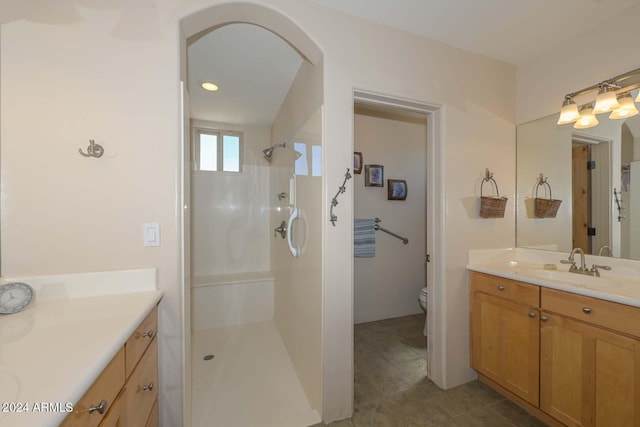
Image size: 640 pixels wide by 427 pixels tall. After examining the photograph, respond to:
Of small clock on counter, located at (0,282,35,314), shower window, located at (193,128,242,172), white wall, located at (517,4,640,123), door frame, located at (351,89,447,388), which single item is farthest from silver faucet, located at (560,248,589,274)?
shower window, located at (193,128,242,172)

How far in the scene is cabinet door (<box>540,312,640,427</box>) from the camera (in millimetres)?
1130

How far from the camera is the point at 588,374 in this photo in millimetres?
1258

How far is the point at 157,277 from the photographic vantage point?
4.02 feet

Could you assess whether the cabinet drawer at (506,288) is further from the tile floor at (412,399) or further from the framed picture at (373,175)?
the framed picture at (373,175)

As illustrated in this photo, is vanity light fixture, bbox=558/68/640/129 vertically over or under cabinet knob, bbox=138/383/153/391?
over

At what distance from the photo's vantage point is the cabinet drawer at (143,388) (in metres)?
0.90

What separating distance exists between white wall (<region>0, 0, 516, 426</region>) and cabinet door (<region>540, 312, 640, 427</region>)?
3.82 ft

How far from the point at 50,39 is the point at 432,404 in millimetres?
2964

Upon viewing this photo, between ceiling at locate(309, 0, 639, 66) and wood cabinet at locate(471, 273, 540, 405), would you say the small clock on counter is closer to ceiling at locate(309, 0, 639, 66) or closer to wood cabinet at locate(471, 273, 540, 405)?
ceiling at locate(309, 0, 639, 66)

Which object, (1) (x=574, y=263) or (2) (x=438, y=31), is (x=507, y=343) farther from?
(2) (x=438, y=31)

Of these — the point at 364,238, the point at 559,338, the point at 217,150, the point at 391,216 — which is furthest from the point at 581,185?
the point at 217,150

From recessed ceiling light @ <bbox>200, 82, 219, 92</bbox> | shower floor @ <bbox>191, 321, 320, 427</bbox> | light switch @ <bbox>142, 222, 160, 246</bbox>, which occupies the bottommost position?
shower floor @ <bbox>191, 321, 320, 427</bbox>

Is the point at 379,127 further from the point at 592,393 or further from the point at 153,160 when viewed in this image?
the point at 592,393

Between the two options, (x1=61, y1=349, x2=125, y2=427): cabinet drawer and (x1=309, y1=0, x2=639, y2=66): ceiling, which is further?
(x1=309, y1=0, x2=639, y2=66): ceiling
